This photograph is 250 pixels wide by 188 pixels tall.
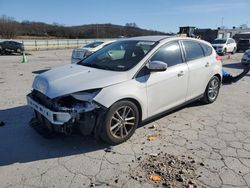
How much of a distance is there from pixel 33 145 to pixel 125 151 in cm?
148

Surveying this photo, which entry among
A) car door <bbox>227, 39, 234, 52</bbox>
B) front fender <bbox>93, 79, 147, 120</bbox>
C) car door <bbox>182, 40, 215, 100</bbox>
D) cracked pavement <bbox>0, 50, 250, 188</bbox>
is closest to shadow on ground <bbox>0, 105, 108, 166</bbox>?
cracked pavement <bbox>0, 50, 250, 188</bbox>

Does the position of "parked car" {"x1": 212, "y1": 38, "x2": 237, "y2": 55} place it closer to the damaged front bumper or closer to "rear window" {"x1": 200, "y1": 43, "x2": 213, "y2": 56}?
"rear window" {"x1": 200, "y1": 43, "x2": 213, "y2": 56}

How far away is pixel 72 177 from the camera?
3.12 metres

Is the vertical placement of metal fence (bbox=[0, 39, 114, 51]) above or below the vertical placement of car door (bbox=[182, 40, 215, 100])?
above

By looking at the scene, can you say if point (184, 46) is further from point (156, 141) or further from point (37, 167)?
point (37, 167)

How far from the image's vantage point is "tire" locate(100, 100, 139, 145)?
3.66 m

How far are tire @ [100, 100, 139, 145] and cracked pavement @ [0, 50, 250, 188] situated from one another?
15 cm

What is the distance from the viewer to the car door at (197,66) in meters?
5.05

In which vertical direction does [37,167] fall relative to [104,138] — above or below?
below

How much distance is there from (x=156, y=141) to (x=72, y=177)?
1.56 m

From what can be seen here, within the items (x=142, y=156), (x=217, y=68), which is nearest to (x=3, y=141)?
(x=142, y=156)

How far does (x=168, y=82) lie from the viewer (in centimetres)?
448

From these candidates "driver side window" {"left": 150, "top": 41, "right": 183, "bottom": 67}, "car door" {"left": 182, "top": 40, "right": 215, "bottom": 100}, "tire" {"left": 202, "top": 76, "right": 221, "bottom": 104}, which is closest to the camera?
"driver side window" {"left": 150, "top": 41, "right": 183, "bottom": 67}

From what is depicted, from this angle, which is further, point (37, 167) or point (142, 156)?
point (142, 156)
